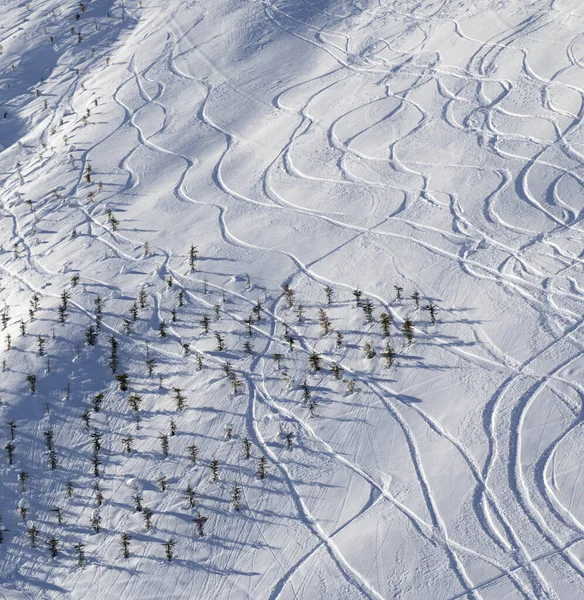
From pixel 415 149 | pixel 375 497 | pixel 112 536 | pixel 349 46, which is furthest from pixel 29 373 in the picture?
pixel 349 46

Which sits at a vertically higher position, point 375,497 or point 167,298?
point 167,298

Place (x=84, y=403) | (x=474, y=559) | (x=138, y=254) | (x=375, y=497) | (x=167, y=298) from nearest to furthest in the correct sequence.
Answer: (x=474, y=559) → (x=375, y=497) → (x=84, y=403) → (x=167, y=298) → (x=138, y=254)

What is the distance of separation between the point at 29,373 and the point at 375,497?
4831 mm

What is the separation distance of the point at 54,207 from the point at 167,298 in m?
4.19

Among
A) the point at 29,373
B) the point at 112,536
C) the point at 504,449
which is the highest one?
the point at 29,373

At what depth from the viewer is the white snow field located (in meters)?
8.29

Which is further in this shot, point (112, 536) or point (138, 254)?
point (138, 254)

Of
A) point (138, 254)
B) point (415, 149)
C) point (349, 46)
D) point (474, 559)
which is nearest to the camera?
point (474, 559)

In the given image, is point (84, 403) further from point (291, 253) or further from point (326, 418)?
point (291, 253)

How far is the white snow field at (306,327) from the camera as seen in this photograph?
829 centimetres

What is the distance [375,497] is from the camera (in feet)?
28.2

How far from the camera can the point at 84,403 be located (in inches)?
405

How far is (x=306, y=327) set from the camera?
36.0ft

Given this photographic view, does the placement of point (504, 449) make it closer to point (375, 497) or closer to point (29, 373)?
point (375, 497)
